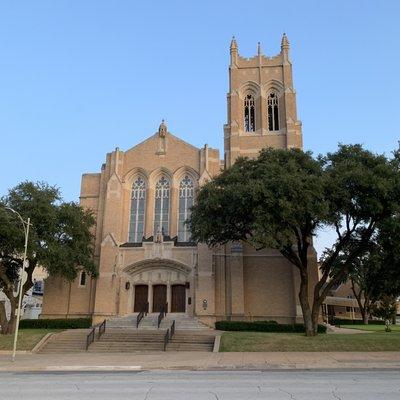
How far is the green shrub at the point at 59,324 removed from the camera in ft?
104

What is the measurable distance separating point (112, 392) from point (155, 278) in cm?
2631

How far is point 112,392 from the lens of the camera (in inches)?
371

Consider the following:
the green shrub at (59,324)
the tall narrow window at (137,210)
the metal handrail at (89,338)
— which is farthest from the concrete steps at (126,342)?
the tall narrow window at (137,210)

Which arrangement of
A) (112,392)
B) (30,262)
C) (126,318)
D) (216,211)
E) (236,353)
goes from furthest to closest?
(126,318) → (30,262) → (216,211) → (236,353) → (112,392)

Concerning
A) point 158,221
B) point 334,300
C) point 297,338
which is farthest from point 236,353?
point 334,300

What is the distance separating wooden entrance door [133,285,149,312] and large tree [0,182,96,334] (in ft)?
15.4

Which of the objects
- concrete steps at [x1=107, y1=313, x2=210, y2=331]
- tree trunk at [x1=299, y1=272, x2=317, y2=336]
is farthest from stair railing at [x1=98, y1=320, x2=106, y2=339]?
tree trunk at [x1=299, y1=272, x2=317, y2=336]

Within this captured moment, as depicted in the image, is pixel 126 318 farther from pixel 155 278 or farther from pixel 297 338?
pixel 297 338

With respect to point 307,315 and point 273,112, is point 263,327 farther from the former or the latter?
point 273,112

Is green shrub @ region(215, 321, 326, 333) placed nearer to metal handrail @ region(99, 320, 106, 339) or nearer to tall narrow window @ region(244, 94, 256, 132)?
metal handrail @ region(99, 320, 106, 339)

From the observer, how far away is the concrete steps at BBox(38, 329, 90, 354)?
78.6 feet

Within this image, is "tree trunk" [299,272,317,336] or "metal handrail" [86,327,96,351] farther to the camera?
"tree trunk" [299,272,317,336]

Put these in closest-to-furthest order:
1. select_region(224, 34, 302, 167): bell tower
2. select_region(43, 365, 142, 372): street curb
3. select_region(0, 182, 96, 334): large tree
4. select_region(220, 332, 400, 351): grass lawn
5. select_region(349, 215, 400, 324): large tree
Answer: select_region(43, 365, 142, 372): street curb
select_region(220, 332, 400, 351): grass lawn
select_region(349, 215, 400, 324): large tree
select_region(0, 182, 96, 334): large tree
select_region(224, 34, 302, 167): bell tower

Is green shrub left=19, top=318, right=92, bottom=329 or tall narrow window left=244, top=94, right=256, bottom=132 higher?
tall narrow window left=244, top=94, right=256, bottom=132
